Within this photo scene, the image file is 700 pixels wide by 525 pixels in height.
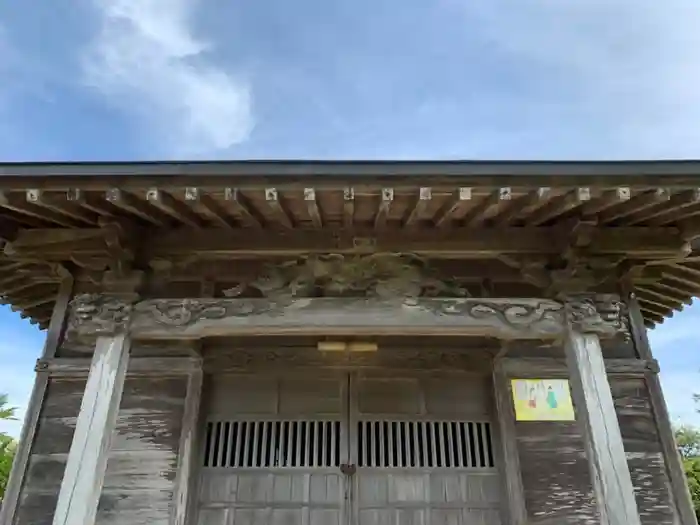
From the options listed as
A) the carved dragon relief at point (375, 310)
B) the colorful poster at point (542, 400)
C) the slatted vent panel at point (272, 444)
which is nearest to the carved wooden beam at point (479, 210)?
the carved dragon relief at point (375, 310)

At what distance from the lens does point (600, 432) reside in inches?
156

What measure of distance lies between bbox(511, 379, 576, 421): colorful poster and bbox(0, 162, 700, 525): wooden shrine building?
2 centimetres

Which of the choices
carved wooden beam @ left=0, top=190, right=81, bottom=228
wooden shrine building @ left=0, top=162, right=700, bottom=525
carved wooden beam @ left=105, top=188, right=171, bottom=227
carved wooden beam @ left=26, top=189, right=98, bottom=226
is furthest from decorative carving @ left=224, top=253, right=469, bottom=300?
carved wooden beam @ left=0, top=190, right=81, bottom=228

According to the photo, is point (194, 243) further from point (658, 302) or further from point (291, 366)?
point (658, 302)

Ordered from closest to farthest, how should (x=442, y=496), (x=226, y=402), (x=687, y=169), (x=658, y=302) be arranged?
(x=687, y=169) < (x=442, y=496) < (x=226, y=402) < (x=658, y=302)

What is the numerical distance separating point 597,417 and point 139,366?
366 centimetres

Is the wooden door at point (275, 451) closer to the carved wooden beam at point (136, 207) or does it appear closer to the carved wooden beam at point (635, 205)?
the carved wooden beam at point (136, 207)

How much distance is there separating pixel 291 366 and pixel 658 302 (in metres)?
3.98

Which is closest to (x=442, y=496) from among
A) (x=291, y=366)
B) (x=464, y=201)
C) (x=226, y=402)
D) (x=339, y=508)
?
Result: (x=339, y=508)

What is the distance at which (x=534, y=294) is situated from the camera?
5379mm

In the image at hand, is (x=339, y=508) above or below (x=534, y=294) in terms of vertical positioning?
below

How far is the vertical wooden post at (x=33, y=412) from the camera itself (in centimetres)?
471

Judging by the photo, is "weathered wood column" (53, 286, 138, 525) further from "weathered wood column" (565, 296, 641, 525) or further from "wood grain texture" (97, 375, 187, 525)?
"weathered wood column" (565, 296, 641, 525)

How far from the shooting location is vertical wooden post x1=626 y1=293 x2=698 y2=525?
4.70 meters
